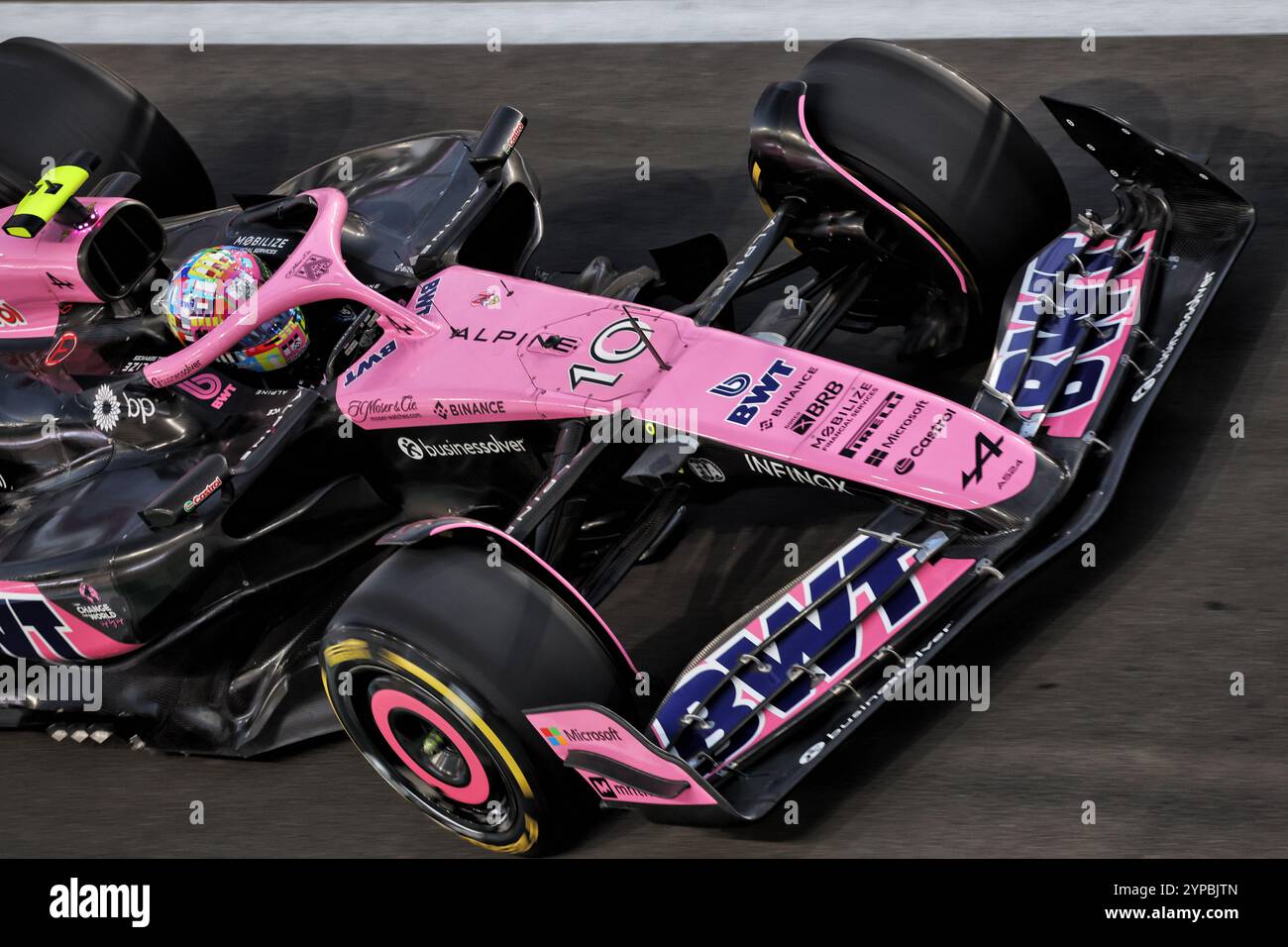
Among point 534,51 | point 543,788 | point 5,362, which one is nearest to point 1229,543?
point 543,788

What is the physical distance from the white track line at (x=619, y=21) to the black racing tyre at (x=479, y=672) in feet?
13.7

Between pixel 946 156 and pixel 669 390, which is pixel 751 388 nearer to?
pixel 669 390

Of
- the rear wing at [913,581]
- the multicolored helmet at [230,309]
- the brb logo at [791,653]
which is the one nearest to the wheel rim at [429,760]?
the rear wing at [913,581]

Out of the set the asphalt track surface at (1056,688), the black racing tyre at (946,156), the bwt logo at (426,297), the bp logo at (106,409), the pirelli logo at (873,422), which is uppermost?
the black racing tyre at (946,156)

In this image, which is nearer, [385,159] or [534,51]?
[385,159]

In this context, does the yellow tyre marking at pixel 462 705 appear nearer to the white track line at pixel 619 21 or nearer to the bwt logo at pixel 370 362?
the bwt logo at pixel 370 362

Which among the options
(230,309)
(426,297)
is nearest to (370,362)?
(426,297)

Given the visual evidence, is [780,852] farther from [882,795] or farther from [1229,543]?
[1229,543]

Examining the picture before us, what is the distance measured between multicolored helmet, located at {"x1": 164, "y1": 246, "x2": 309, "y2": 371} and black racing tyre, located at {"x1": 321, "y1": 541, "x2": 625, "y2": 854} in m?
1.01

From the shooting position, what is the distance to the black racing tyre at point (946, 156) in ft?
15.1

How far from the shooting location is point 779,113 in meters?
4.79
